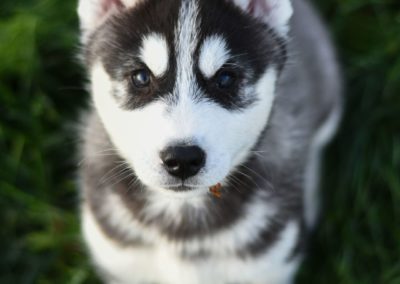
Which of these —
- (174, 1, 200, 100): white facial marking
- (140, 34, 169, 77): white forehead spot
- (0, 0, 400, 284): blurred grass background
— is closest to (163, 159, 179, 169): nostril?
(174, 1, 200, 100): white facial marking

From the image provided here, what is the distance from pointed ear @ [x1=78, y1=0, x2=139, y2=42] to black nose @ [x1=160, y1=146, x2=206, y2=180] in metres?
0.87

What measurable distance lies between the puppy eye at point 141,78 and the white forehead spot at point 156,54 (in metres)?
0.06

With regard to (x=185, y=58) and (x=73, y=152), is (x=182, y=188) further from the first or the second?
(x=73, y=152)

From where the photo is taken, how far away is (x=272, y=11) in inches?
137

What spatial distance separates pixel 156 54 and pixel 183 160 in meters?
0.50

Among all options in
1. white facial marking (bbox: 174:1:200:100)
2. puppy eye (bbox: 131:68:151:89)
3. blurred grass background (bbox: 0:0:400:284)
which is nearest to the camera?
white facial marking (bbox: 174:1:200:100)

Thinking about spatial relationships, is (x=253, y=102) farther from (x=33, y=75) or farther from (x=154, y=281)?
(x=33, y=75)

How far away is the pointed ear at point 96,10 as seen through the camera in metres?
3.45

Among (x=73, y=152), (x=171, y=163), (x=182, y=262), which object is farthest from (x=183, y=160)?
(x=73, y=152)

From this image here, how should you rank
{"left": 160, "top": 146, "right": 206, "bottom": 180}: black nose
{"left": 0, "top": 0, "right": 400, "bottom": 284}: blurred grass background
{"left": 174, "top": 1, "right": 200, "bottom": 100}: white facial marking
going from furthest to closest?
1. {"left": 0, "top": 0, "right": 400, "bottom": 284}: blurred grass background
2. {"left": 174, "top": 1, "right": 200, "bottom": 100}: white facial marking
3. {"left": 160, "top": 146, "right": 206, "bottom": 180}: black nose

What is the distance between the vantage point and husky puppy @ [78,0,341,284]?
121 inches

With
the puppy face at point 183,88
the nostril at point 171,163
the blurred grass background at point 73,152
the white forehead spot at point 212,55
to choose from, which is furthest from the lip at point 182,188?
the blurred grass background at point 73,152

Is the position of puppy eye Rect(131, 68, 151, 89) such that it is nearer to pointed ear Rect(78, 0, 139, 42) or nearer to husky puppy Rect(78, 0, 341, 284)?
husky puppy Rect(78, 0, 341, 284)

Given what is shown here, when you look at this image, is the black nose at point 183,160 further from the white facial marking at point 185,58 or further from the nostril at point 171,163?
the white facial marking at point 185,58
